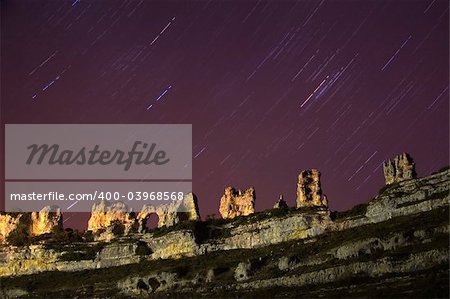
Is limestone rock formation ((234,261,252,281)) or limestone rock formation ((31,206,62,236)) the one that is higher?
limestone rock formation ((31,206,62,236))

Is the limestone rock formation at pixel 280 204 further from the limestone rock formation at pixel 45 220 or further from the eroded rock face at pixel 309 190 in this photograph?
the limestone rock formation at pixel 45 220

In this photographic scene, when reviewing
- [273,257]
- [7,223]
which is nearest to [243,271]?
[273,257]

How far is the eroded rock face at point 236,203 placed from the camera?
167 m

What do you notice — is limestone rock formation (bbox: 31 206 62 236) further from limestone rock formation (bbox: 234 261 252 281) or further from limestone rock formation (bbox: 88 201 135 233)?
limestone rock formation (bbox: 234 261 252 281)

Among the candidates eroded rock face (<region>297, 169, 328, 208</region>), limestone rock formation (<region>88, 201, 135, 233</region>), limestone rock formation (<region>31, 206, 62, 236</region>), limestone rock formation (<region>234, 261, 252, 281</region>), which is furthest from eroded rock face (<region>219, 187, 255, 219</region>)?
limestone rock formation (<region>234, 261, 252, 281</region>)

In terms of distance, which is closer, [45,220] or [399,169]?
[399,169]

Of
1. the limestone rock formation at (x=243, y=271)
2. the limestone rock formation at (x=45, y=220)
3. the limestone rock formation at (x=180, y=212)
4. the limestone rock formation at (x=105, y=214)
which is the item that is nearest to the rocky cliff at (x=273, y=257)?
the limestone rock formation at (x=243, y=271)

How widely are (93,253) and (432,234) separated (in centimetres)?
8715

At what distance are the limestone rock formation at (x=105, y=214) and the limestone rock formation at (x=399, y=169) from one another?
77.5 meters

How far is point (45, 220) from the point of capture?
190m

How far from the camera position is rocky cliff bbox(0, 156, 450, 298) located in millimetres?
76062

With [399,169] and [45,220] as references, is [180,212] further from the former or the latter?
[399,169]

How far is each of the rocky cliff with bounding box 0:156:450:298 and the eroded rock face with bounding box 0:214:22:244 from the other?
88.1 ft

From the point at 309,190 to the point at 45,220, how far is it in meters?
81.4
